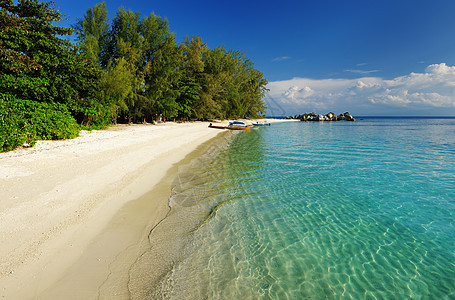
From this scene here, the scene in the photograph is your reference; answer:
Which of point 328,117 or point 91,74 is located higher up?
point 91,74

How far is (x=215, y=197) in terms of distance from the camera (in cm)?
724

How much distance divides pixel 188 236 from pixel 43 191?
4462 mm

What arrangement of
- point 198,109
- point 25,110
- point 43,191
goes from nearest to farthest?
point 43,191 → point 25,110 → point 198,109

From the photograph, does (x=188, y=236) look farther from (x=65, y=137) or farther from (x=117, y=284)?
(x=65, y=137)

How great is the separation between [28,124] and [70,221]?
10374mm

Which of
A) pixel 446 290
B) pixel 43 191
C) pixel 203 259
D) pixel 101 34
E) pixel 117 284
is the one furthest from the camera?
pixel 101 34

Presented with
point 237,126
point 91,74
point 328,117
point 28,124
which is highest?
point 91,74

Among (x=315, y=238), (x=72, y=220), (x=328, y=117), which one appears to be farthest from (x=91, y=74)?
(x=328, y=117)

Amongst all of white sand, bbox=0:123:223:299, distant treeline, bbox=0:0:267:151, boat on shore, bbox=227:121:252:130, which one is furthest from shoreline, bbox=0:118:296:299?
boat on shore, bbox=227:121:252:130

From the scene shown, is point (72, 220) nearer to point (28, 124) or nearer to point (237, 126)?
point (28, 124)

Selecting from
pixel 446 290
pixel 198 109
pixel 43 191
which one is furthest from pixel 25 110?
pixel 198 109

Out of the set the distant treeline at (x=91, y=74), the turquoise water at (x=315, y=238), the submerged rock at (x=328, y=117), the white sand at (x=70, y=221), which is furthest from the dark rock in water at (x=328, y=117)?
the white sand at (x=70, y=221)

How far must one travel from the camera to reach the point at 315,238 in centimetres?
503

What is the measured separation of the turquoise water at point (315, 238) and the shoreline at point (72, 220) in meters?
1.03
